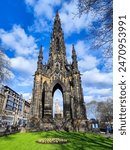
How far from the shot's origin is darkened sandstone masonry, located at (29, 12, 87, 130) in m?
33.0

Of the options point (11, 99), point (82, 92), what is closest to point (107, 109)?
point (82, 92)

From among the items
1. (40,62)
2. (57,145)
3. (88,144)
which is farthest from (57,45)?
(57,145)

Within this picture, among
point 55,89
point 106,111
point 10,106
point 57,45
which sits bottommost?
point 106,111

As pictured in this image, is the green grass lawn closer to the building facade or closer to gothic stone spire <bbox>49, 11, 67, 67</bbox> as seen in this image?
gothic stone spire <bbox>49, 11, 67, 67</bbox>

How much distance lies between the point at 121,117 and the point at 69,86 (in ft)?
118

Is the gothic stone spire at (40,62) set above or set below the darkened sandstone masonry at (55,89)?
above

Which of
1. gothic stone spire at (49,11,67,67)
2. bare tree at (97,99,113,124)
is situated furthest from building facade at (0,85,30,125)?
bare tree at (97,99,113,124)

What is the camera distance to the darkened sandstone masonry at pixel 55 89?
1298 inches

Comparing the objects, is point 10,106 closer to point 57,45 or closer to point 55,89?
point 55,89

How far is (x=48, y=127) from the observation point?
105 feet

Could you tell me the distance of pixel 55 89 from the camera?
41.5 m

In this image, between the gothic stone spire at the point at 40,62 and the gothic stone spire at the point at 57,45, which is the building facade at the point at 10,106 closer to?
the gothic stone spire at the point at 57,45

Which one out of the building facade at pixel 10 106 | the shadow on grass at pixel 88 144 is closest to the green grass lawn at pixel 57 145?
the shadow on grass at pixel 88 144

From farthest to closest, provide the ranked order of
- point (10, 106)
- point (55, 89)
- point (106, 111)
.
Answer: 1. point (10, 106)
2. point (106, 111)
3. point (55, 89)
